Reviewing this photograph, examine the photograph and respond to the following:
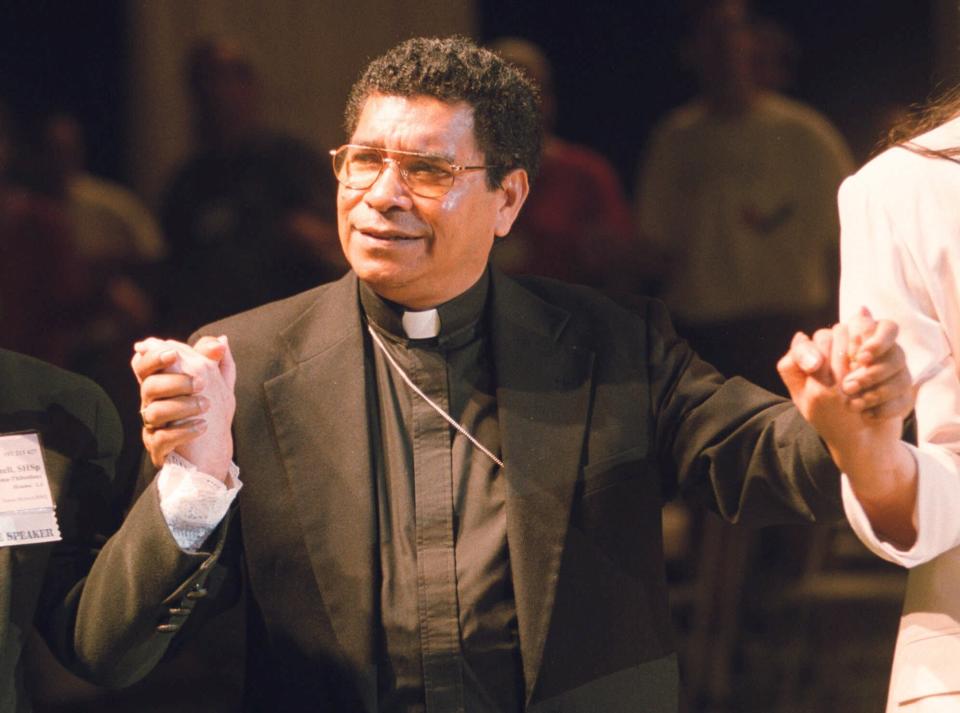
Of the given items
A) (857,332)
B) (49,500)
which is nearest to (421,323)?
(49,500)

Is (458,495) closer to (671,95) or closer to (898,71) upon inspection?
(671,95)

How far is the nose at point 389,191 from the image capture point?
6.93 ft

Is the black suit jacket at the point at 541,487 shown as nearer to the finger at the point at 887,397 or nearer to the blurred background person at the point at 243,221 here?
the finger at the point at 887,397

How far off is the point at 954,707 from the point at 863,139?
6.99ft

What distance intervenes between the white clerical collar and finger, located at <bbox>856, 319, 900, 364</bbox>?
69 centimetres

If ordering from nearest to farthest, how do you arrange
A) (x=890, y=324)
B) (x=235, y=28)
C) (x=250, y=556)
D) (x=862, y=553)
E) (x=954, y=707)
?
1. (x=890, y=324)
2. (x=954, y=707)
3. (x=250, y=556)
4. (x=235, y=28)
5. (x=862, y=553)

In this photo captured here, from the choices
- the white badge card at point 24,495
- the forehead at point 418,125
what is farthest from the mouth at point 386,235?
the white badge card at point 24,495

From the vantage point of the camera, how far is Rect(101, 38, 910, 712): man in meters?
2.04

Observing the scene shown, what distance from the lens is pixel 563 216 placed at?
3.62m

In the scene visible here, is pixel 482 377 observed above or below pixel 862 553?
above

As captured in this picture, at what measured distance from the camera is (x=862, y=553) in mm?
3934

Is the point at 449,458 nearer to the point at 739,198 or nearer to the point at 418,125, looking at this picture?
the point at 418,125

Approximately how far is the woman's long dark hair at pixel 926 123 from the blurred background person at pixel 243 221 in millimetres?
1660

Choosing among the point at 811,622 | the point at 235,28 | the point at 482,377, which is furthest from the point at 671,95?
the point at 482,377
